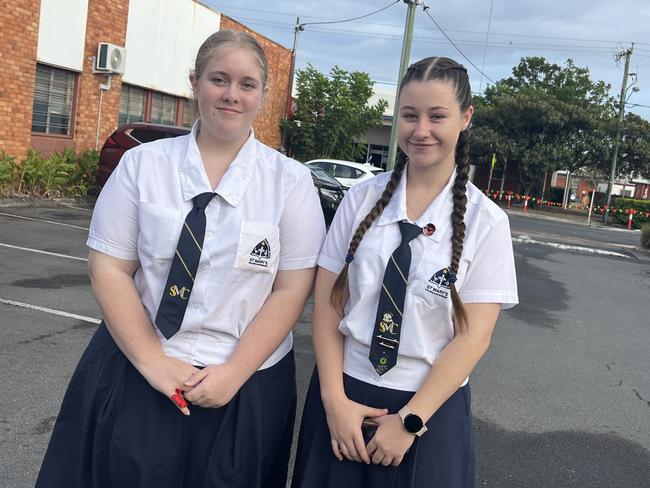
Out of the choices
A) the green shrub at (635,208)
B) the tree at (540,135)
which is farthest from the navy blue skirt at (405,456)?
the tree at (540,135)

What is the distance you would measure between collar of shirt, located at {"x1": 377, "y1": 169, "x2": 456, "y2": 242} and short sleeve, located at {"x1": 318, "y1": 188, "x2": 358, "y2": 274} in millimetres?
109

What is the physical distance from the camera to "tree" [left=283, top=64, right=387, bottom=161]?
87.2 ft

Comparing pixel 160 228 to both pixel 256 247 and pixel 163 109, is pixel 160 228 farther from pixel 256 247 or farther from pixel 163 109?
pixel 163 109

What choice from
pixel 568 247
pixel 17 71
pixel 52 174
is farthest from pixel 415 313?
pixel 568 247

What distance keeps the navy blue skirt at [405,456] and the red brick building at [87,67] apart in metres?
9.65

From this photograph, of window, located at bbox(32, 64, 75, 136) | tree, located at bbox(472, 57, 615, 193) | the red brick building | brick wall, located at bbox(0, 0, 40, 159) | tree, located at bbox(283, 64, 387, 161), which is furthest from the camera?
tree, located at bbox(472, 57, 615, 193)

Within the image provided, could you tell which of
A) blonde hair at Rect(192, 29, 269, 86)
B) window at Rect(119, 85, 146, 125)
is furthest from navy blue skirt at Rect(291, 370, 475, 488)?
window at Rect(119, 85, 146, 125)

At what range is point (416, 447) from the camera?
1911mm

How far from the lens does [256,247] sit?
1.97 meters

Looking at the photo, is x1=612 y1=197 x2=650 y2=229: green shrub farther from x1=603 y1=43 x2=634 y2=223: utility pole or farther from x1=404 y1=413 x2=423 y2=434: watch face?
x1=404 y1=413 x2=423 y2=434: watch face

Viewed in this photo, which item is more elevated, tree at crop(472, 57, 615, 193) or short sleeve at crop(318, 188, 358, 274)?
tree at crop(472, 57, 615, 193)

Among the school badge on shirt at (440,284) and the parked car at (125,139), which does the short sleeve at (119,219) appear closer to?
the school badge on shirt at (440,284)

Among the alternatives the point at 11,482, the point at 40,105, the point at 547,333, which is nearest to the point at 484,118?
the point at 40,105

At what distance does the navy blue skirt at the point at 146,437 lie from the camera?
6.41ft
